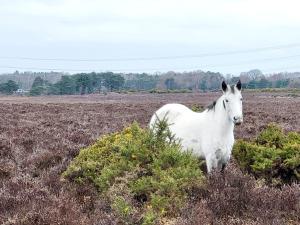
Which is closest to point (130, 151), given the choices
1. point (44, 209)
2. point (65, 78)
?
point (44, 209)

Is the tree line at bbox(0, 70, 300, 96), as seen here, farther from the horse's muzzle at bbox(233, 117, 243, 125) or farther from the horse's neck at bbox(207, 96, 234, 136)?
the horse's muzzle at bbox(233, 117, 243, 125)

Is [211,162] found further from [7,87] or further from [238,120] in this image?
[7,87]

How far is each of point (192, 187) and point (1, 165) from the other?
14.6 ft

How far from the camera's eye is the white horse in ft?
24.2

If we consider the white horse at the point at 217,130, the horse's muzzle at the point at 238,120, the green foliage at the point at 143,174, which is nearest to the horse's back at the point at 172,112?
the white horse at the point at 217,130

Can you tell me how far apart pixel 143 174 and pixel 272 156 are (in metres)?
2.30

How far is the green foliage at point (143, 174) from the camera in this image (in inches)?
222

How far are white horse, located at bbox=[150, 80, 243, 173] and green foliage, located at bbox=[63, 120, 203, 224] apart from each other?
49cm

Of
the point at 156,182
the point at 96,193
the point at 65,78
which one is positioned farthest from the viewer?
the point at 65,78

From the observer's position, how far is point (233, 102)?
24.1 feet

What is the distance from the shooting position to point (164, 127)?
7.28 meters

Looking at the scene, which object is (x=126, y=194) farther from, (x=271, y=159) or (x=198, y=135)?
(x=271, y=159)

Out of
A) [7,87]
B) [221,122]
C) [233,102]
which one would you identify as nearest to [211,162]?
[221,122]

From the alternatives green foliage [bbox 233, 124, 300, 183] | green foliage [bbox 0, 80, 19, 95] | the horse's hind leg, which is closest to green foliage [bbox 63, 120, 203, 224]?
the horse's hind leg
